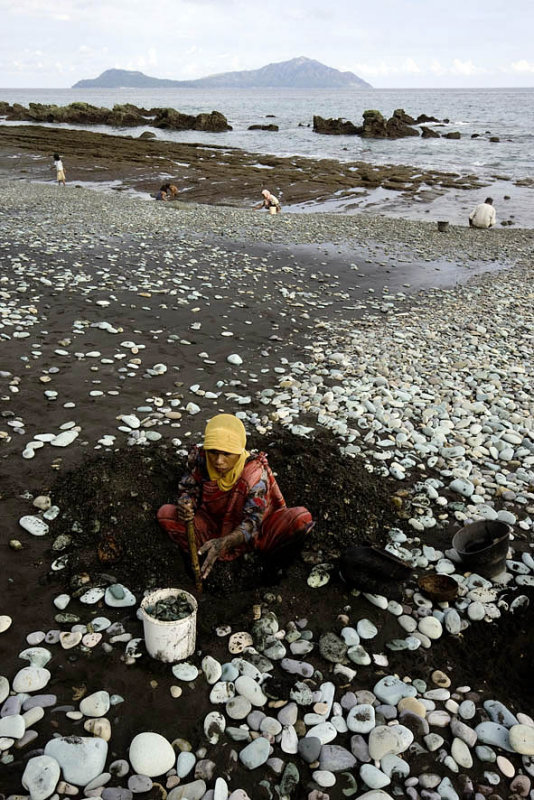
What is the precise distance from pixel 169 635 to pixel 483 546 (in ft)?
8.42

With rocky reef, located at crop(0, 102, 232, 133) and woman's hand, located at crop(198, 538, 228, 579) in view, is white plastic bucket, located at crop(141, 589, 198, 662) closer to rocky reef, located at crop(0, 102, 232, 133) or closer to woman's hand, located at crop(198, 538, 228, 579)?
woman's hand, located at crop(198, 538, 228, 579)

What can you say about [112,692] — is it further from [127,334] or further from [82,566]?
[127,334]

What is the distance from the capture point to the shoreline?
74.5 feet

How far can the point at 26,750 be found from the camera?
8.80 feet

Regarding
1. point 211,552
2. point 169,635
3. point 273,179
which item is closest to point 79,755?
point 169,635

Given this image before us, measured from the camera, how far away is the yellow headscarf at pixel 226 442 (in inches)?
146

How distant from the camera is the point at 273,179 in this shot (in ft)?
88.3

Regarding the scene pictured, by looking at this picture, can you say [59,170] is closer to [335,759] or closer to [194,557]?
[194,557]

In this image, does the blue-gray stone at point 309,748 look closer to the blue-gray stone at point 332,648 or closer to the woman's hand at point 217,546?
the blue-gray stone at point 332,648

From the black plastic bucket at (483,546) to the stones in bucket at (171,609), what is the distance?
2127 millimetres

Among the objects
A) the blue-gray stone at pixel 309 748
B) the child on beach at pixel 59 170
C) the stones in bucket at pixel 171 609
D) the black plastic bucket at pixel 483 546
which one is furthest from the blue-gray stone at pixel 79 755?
the child on beach at pixel 59 170

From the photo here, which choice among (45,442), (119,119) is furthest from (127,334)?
(119,119)

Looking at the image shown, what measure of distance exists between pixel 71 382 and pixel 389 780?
530cm

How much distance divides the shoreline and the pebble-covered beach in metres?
13.3
